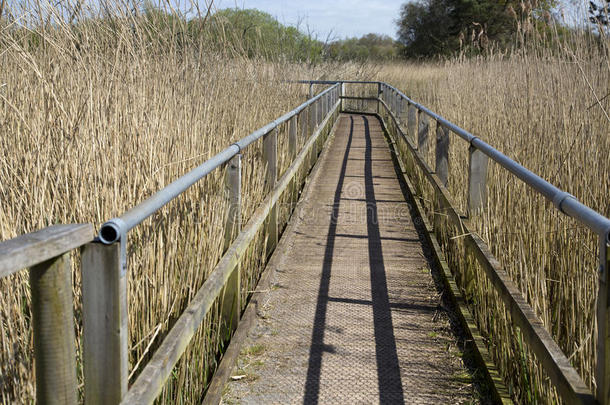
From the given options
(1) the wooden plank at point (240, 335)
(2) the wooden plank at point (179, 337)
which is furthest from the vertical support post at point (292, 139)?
(2) the wooden plank at point (179, 337)

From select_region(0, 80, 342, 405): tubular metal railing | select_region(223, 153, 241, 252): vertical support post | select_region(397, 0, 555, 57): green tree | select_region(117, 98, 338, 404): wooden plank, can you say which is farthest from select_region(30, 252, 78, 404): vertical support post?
select_region(397, 0, 555, 57): green tree

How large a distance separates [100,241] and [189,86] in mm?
2738

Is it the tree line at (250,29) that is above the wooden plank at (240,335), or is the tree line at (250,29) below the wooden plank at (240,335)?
above

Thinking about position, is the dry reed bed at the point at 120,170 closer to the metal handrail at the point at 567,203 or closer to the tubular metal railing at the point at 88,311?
the tubular metal railing at the point at 88,311

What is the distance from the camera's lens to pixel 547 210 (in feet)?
10.9

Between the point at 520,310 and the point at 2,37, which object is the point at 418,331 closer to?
the point at 520,310

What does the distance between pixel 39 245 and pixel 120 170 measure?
1560 millimetres

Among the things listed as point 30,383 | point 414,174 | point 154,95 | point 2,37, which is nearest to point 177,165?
point 154,95

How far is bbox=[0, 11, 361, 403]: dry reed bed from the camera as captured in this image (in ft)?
8.08

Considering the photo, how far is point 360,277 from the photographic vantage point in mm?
4902

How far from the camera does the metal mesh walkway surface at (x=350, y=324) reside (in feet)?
10.6

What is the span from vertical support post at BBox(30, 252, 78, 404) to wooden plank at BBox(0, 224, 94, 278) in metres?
0.05

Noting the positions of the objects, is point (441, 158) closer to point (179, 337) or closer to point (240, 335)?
point (240, 335)

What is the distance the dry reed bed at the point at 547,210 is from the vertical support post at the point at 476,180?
2.6 inches
